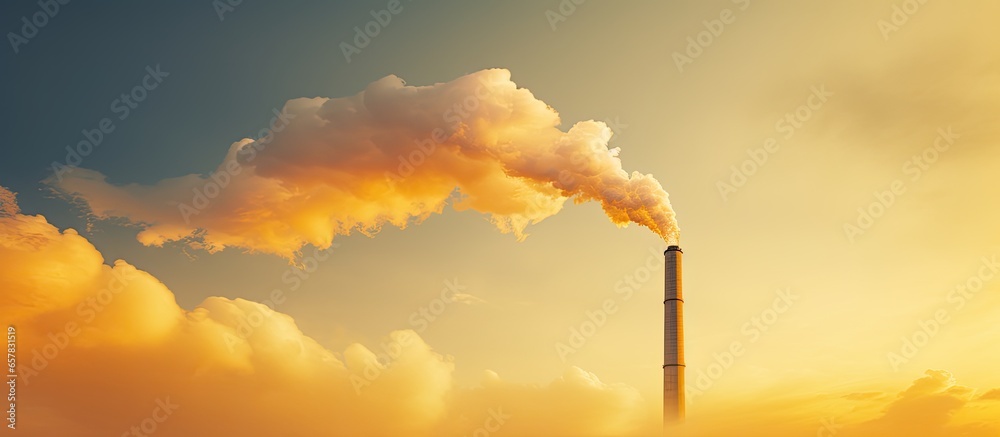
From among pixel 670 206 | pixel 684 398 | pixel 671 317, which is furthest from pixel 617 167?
pixel 684 398

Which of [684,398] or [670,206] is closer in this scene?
[684,398]

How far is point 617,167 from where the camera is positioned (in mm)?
45812

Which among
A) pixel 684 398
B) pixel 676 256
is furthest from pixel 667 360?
pixel 676 256

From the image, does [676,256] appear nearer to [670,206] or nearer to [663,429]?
[670,206]

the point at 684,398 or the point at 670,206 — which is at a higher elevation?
the point at 670,206

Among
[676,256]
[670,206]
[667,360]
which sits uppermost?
[670,206]

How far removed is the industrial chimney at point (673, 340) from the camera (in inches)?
1620

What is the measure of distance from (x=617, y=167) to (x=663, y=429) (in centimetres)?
1719

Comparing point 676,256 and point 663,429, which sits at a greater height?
point 676,256

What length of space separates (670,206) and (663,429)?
48.2ft

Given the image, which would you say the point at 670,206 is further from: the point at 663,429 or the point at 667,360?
the point at 663,429

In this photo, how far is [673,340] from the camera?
139 ft

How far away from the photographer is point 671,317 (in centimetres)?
4259

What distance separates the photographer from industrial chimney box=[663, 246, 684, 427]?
135 ft
